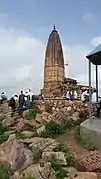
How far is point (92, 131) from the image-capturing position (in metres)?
11.5

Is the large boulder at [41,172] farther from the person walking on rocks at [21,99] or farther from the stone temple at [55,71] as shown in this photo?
the person walking on rocks at [21,99]

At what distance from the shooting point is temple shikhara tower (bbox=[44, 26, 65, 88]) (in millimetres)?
18266

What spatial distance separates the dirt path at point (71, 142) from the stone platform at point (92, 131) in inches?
15.5

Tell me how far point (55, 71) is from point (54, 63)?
0.45 meters

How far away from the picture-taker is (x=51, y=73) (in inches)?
723

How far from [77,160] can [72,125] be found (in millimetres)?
3886

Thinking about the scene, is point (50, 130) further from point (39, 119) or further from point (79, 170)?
point (79, 170)

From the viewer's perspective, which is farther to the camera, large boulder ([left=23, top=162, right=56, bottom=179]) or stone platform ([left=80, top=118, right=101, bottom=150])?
stone platform ([left=80, top=118, right=101, bottom=150])

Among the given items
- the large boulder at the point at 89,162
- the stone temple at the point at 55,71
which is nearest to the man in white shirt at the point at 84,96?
the stone temple at the point at 55,71

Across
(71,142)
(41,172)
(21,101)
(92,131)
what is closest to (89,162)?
(41,172)

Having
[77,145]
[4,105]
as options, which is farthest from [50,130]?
[4,105]

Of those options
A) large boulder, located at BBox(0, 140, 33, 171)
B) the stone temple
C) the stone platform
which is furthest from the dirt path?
the stone temple

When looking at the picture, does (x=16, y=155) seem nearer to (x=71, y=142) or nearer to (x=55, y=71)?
(x=71, y=142)

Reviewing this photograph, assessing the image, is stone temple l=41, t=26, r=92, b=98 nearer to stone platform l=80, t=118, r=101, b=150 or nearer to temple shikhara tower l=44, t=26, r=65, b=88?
temple shikhara tower l=44, t=26, r=65, b=88
